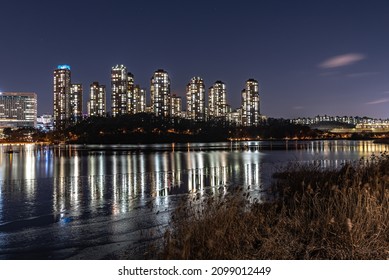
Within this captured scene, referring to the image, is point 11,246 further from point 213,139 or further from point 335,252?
point 213,139

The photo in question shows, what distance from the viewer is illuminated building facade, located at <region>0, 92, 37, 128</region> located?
168 metres

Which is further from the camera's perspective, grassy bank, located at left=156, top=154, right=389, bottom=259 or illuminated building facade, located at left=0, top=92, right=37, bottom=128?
illuminated building facade, located at left=0, top=92, right=37, bottom=128

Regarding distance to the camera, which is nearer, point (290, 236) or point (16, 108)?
point (290, 236)

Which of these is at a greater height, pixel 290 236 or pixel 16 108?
pixel 16 108

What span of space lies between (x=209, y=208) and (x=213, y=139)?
14435 cm

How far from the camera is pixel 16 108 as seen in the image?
176 metres

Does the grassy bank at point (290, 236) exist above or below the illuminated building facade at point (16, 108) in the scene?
below

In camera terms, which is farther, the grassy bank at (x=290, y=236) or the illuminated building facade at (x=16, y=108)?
the illuminated building facade at (x=16, y=108)

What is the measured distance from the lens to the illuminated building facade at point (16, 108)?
6619 inches

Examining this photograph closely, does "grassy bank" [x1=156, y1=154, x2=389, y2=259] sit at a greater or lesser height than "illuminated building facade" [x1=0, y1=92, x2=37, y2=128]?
lesser

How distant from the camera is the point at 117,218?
1060 centimetres
